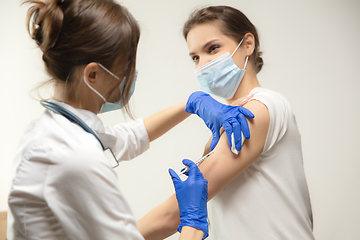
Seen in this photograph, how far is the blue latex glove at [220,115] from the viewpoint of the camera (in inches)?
42.5

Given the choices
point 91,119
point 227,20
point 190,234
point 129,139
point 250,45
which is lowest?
point 190,234

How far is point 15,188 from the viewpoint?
0.75 metres

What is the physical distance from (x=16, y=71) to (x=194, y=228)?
7.19 ft

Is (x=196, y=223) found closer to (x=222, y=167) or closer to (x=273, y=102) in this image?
(x=222, y=167)

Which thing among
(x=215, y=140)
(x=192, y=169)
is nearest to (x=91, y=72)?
(x=192, y=169)

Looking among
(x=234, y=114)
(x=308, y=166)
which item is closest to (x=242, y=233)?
(x=234, y=114)

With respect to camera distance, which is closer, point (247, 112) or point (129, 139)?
point (247, 112)

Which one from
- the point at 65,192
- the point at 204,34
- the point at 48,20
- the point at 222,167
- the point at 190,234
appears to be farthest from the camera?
the point at 204,34

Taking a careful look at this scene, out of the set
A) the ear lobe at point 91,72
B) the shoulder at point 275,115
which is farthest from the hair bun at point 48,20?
the shoulder at point 275,115

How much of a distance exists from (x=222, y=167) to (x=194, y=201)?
0.55 feet

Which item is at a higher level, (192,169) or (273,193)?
(192,169)

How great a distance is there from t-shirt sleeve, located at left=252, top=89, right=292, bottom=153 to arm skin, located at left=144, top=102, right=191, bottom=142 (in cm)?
44

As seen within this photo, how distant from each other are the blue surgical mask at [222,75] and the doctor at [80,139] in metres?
0.25

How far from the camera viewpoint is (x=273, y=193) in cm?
115
